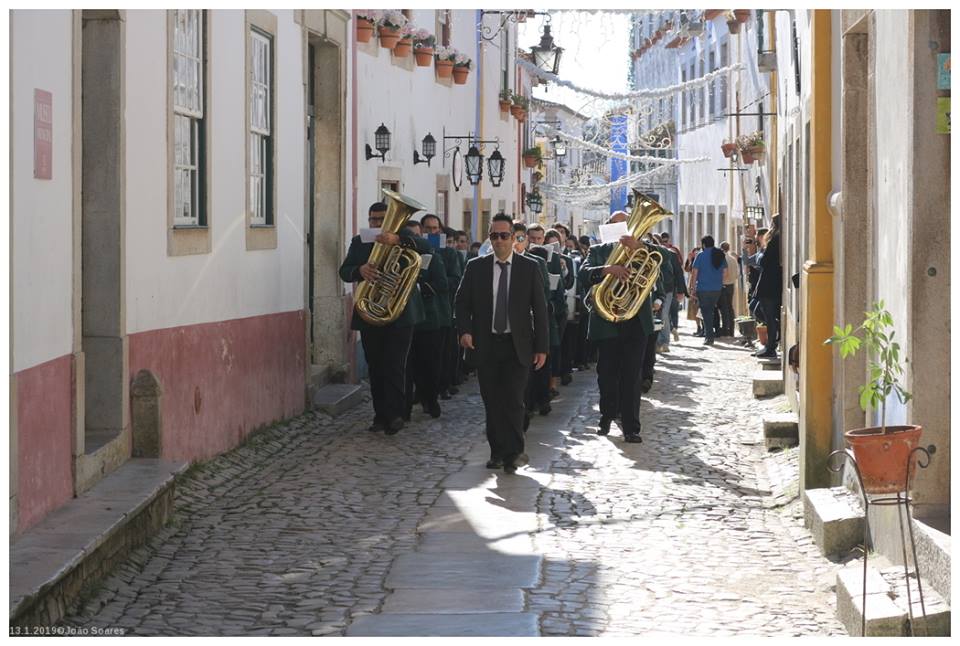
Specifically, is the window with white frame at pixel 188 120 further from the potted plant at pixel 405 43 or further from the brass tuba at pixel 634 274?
the potted plant at pixel 405 43

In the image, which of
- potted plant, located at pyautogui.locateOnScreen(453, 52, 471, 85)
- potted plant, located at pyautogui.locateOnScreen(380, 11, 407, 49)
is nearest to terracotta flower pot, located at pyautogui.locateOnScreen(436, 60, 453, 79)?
potted plant, located at pyautogui.locateOnScreen(453, 52, 471, 85)

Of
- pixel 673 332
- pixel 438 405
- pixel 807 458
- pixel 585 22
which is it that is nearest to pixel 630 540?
pixel 807 458

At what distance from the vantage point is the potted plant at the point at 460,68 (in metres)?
24.3

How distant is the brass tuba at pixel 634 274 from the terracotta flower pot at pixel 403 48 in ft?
22.5

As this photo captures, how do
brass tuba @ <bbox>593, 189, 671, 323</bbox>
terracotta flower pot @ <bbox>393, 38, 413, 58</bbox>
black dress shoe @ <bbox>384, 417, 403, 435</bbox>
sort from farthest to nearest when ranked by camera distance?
terracotta flower pot @ <bbox>393, 38, 413, 58</bbox> < black dress shoe @ <bbox>384, 417, 403, 435</bbox> < brass tuba @ <bbox>593, 189, 671, 323</bbox>

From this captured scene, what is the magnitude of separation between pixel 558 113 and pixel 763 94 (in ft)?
159

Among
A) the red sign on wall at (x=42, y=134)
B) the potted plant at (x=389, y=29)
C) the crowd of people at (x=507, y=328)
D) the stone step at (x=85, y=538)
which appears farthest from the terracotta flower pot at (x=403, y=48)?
the red sign on wall at (x=42, y=134)

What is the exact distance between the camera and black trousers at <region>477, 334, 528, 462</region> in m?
11.9

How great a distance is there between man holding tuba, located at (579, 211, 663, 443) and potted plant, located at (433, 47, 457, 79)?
32.2 ft

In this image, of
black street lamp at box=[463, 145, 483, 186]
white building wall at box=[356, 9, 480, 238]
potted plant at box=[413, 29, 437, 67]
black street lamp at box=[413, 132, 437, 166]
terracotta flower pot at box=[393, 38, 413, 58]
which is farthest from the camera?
black street lamp at box=[463, 145, 483, 186]

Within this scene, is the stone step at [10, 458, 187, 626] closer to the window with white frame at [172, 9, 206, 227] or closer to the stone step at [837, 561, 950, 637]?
the window with white frame at [172, 9, 206, 227]

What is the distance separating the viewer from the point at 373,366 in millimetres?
14086

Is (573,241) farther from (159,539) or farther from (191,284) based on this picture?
(159,539)

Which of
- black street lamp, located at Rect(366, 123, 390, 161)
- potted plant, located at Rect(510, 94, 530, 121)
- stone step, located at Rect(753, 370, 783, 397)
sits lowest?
stone step, located at Rect(753, 370, 783, 397)
